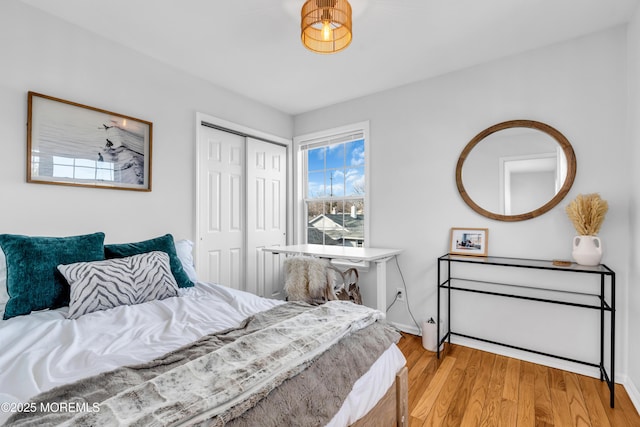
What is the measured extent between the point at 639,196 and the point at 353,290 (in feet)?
7.39

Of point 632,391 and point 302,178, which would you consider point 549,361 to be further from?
point 302,178

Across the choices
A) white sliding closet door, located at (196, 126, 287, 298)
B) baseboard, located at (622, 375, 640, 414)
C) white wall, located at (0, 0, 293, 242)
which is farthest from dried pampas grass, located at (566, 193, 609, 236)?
white wall, located at (0, 0, 293, 242)

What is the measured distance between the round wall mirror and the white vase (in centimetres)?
36

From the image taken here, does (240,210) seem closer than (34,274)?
No

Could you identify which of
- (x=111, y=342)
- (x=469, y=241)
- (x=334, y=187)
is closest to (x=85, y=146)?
(x=111, y=342)

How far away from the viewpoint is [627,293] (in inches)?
82.6

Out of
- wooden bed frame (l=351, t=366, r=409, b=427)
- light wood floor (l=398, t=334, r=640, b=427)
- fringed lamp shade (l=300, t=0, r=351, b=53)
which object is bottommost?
light wood floor (l=398, t=334, r=640, b=427)

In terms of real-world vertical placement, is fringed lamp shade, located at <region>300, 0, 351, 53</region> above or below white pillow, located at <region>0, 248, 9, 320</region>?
above

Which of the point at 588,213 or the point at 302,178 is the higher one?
the point at 302,178

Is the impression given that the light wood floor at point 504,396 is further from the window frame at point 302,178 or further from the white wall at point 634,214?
the window frame at point 302,178

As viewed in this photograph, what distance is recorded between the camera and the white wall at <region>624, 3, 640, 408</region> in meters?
1.92

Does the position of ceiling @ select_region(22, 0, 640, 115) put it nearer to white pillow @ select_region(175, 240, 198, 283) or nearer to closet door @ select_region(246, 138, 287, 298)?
closet door @ select_region(246, 138, 287, 298)

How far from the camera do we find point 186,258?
2.38 meters

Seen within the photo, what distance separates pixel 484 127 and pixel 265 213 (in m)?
2.46
